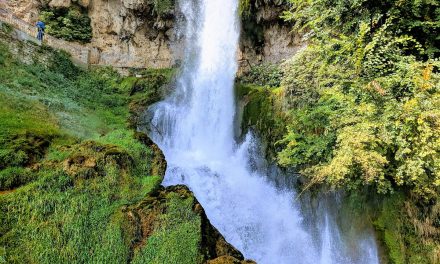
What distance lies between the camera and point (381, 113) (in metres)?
6.86

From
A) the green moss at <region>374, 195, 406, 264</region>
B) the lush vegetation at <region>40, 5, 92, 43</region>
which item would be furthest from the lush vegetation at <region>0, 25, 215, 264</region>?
the lush vegetation at <region>40, 5, 92, 43</region>

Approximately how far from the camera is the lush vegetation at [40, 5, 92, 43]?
1934 centimetres

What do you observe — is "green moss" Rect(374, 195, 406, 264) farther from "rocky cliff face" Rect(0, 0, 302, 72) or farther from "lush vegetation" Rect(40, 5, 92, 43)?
"lush vegetation" Rect(40, 5, 92, 43)

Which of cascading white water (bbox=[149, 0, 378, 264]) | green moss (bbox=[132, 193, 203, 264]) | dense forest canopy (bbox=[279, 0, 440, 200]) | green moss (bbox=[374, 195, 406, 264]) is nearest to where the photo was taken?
green moss (bbox=[132, 193, 203, 264])

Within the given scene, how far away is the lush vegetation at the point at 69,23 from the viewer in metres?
19.3

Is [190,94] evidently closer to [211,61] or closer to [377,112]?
[211,61]

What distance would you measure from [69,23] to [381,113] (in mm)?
19262

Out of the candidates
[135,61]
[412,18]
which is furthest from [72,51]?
[412,18]

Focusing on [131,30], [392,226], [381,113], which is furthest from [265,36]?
[392,226]

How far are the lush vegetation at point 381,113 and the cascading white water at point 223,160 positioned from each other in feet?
4.36

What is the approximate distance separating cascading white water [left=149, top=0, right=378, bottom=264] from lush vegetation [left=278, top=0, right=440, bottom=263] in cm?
133

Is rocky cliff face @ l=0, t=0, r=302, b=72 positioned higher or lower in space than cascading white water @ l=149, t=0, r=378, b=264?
higher

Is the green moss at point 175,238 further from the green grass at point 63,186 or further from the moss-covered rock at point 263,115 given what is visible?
the moss-covered rock at point 263,115

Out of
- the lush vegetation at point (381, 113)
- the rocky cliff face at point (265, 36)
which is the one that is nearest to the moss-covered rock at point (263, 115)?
the lush vegetation at point (381, 113)
